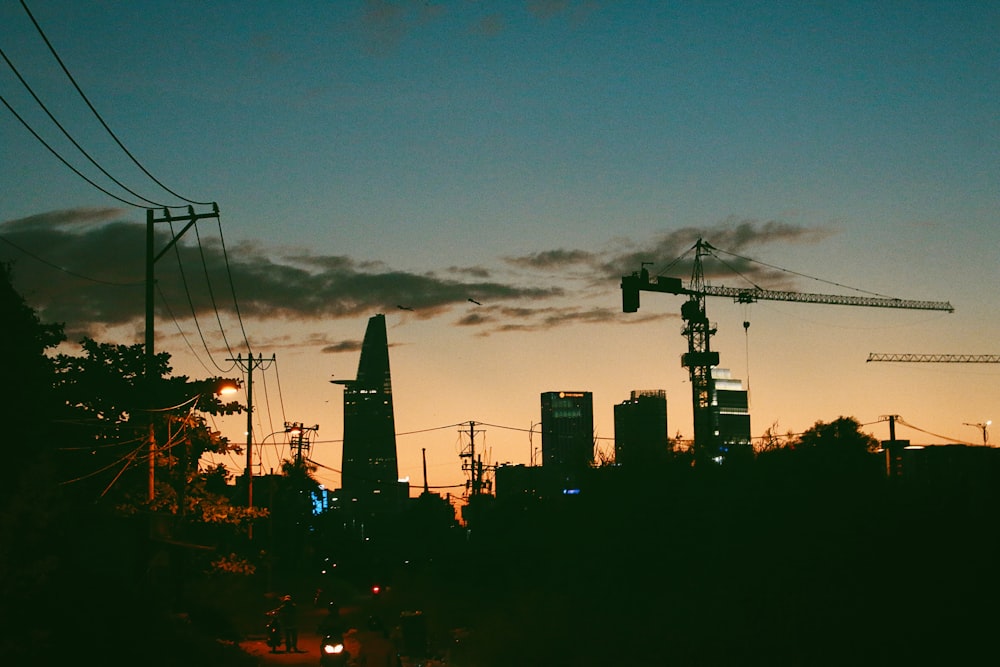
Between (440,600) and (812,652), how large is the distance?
3584 centimetres

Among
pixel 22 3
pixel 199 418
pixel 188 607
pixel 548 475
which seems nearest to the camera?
pixel 22 3

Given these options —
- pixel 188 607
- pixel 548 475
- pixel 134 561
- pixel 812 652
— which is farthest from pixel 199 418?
pixel 548 475

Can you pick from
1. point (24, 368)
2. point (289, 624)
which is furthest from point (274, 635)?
point (24, 368)

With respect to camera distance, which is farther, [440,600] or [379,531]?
[379,531]

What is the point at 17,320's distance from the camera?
32.8m

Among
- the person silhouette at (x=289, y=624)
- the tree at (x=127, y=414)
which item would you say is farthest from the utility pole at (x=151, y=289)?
the person silhouette at (x=289, y=624)

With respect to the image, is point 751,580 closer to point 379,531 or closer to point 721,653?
point 721,653

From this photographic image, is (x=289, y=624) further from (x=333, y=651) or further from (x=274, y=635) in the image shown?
(x=333, y=651)

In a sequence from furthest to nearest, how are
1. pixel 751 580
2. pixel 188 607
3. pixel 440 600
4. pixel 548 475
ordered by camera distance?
pixel 548 475 < pixel 440 600 < pixel 188 607 < pixel 751 580

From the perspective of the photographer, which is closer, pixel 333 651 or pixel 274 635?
pixel 333 651

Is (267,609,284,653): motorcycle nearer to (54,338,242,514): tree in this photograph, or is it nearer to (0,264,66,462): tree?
(54,338,242,514): tree

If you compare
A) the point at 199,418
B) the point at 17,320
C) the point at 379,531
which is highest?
the point at 17,320

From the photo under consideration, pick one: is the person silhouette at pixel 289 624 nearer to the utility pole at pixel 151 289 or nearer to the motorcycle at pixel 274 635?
the motorcycle at pixel 274 635

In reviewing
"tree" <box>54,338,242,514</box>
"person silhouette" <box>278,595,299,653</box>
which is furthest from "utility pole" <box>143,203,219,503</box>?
"person silhouette" <box>278,595,299,653</box>
